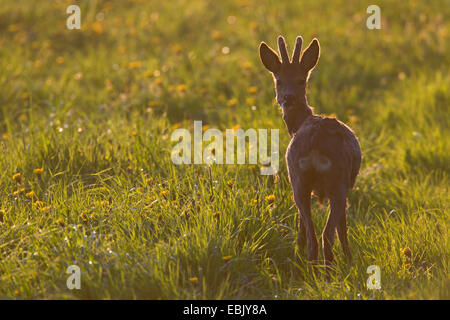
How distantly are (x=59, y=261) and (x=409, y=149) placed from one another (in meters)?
4.13

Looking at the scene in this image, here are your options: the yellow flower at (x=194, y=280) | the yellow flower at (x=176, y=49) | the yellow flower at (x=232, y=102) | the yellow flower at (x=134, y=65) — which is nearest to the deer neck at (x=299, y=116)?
the yellow flower at (x=194, y=280)

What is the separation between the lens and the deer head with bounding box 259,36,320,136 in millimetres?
4305

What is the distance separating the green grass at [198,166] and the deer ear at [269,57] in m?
0.95

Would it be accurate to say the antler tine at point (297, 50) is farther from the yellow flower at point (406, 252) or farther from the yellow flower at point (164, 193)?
the yellow flower at point (406, 252)

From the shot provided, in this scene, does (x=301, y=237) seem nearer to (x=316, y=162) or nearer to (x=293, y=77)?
(x=316, y=162)

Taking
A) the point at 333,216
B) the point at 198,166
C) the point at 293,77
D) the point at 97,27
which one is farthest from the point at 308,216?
the point at 97,27

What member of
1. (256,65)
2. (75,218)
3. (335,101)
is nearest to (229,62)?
(256,65)

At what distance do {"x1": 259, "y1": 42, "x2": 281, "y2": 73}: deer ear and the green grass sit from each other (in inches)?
37.4

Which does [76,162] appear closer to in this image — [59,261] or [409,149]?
[59,261]

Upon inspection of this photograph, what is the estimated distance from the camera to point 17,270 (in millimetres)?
3738

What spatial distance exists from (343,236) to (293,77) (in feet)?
3.97

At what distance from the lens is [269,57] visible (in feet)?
14.5

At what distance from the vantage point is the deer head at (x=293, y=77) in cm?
430

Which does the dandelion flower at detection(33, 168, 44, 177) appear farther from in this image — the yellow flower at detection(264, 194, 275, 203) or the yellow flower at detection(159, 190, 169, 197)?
the yellow flower at detection(264, 194, 275, 203)
